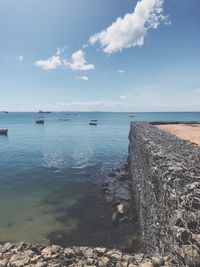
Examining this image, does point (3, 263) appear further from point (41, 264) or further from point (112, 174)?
point (112, 174)

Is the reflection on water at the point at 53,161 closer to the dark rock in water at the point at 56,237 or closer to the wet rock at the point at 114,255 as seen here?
the dark rock in water at the point at 56,237

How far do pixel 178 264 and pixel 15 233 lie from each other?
12.2 meters

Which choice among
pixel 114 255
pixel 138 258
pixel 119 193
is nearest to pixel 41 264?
pixel 114 255

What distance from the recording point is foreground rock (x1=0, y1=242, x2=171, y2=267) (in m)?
6.29

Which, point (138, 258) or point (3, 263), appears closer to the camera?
point (138, 258)

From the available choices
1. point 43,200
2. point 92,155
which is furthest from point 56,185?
point 92,155

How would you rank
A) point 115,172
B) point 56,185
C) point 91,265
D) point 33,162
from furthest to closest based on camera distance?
point 33,162 < point 115,172 < point 56,185 < point 91,265

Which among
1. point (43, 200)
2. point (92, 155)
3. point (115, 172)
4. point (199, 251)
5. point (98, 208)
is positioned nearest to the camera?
point (199, 251)

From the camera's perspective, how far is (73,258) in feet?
22.5

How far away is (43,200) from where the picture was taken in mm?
19359

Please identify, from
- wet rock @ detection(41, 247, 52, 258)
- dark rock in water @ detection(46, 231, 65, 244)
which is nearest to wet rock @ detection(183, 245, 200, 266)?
wet rock @ detection(41, 247, 52, 258)

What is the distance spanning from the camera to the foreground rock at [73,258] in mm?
6285

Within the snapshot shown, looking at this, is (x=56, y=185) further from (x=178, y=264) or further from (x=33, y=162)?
(x=178, y=264)

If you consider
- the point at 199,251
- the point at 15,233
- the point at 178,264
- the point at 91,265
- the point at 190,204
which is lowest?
the point at 15,233
